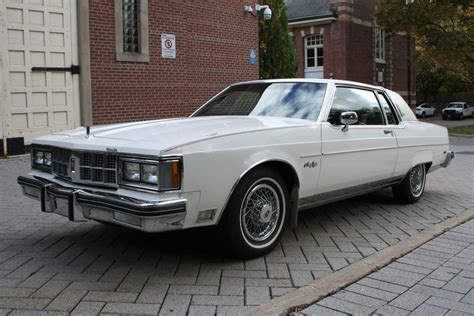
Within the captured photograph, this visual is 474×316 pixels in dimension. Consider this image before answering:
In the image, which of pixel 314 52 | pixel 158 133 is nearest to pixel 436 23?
pixel 314 52

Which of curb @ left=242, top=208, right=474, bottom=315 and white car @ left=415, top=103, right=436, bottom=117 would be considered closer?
curb @ left=242, top=208, right=474, bottom=315

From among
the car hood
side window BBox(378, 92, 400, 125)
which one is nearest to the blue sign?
side window BBox(378, 92, 400, 125)

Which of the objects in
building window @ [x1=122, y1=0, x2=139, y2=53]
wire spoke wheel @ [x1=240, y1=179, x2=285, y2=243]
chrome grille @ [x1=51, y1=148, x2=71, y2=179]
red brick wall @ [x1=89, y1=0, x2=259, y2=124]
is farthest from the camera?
building window @ [x1=122, y1=0, x2=139, y2=53]

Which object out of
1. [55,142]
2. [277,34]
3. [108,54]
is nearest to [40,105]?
[108,54]

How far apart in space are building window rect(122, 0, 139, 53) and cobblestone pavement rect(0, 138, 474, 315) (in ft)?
20.6

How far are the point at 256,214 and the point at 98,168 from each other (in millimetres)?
1307

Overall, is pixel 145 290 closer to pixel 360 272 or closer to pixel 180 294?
pixel 180 294

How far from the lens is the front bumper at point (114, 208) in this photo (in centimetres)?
353

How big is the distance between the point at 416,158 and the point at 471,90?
155ft

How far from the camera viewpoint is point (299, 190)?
4.61 metres

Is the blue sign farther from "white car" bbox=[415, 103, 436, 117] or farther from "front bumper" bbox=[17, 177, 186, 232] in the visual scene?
"white car" bbox=[415, 103, 436, 117]

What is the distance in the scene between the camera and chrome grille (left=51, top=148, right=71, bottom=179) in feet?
14.0

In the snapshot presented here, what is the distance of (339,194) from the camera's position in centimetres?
519

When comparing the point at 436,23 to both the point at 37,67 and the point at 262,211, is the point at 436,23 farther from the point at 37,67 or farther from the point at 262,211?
the point at 262,211
